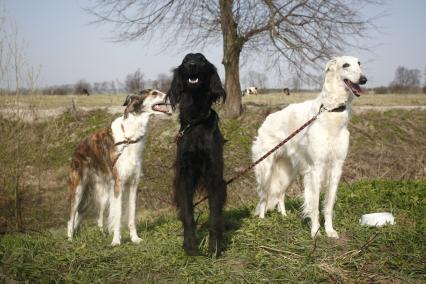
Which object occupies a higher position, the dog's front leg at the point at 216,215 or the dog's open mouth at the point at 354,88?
the dog's open mouth at the point at 354,88

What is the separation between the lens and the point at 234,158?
1328 cm

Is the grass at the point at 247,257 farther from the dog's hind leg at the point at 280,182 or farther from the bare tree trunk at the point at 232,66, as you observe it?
the bare tree trunk at the point at 232,66

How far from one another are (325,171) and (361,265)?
4.05ft

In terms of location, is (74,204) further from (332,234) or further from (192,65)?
(332,234)

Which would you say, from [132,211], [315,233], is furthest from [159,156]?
[315,233]

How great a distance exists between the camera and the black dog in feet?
14.4

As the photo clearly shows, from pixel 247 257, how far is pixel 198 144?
1245mm

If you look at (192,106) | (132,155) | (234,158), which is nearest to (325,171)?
(192,106)

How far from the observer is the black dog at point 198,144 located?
4.38m

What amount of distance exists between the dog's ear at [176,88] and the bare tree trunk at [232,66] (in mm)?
10912

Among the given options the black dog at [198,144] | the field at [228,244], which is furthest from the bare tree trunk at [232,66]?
the black dog at [198,144]

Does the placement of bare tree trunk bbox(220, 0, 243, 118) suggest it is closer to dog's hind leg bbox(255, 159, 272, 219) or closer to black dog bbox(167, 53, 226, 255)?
dog's hind leg bbox(255, 159, 272, 219)

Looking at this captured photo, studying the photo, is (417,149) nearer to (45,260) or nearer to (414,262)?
(414,262)

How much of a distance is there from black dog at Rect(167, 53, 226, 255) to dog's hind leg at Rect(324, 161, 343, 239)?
1336 millimetres
